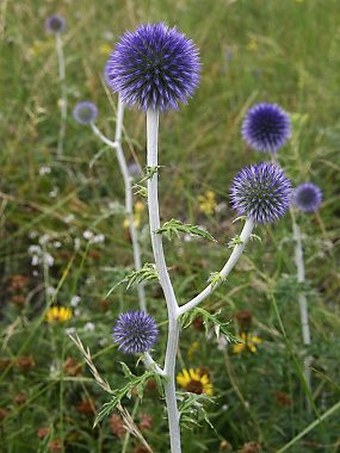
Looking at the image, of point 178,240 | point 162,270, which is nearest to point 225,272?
point 162,270

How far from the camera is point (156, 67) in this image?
53.6 inches

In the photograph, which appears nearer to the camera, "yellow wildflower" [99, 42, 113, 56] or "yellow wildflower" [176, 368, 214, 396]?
"yellow wildflower" [176, 368, 214, 396]

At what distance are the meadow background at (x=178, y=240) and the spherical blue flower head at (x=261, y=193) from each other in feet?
1.13

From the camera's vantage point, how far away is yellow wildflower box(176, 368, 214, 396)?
1864 mm

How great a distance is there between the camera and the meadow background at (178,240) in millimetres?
1975

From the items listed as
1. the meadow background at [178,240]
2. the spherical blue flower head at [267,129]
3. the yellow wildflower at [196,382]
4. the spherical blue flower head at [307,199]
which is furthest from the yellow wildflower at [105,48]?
the yellow wildflower at [196,382]

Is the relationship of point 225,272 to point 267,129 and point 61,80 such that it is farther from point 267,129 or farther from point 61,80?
point 61,80

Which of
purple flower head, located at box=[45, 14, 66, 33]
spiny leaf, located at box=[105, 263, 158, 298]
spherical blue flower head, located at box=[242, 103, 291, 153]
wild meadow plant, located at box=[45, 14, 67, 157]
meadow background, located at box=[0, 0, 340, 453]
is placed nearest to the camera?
spiny leaf, located at box=[105, 263, 158, 298]

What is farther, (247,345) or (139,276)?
(247,345)

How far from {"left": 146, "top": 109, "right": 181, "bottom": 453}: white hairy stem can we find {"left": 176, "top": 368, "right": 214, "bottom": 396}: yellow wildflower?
0.50m

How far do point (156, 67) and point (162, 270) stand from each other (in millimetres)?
369

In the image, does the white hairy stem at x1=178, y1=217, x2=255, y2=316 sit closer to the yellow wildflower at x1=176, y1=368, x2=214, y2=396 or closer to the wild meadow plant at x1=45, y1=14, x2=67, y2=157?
the yellow wildflower at x1=176, y1=368, x2=214, y2=396

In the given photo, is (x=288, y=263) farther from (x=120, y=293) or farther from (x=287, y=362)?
(x=120, y=293)

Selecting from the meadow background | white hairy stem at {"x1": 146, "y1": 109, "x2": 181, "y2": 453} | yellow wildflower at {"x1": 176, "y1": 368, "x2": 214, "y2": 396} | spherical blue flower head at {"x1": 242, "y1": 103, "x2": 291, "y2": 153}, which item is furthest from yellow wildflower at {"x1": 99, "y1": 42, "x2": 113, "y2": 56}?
white hairy stem at {"x1": 146, "y1": 109, "x2": 181, "y2": 453}
